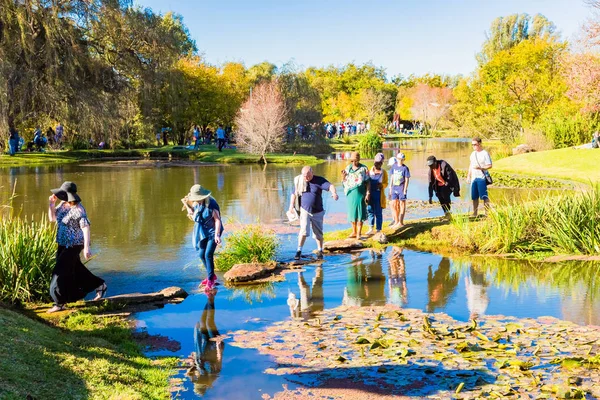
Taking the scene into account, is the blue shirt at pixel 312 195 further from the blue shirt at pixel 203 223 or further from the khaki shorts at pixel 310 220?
the blue shirt at pixel 203 223

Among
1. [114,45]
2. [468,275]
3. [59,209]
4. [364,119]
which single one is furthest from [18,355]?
[364,119]

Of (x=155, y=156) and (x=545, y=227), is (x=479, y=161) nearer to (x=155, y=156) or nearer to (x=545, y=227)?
(x=545, y=227)

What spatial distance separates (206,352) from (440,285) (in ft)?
15.2

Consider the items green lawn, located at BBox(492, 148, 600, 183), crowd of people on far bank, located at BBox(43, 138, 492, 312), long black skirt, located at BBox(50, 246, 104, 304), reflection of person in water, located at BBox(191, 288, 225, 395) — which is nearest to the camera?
reflection of person in water, located at BBox(191, 288, 225, 395)

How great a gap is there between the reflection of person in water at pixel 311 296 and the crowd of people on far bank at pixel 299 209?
1381 millimetres

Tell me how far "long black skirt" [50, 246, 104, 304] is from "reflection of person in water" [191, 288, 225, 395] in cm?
192

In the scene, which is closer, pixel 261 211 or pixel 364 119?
pixel 261 211

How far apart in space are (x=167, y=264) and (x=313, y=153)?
36.6 meters

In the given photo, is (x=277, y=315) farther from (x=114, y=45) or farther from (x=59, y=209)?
(x=114, y=45)

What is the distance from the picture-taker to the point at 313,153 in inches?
1949

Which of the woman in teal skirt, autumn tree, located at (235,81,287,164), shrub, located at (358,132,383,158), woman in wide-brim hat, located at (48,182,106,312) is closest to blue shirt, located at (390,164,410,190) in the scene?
the woman in teal skirt

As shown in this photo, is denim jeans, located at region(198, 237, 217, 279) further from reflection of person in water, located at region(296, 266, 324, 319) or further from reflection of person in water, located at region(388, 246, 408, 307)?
A: reflection of person in water, located at region(388, 246, 408, 307)

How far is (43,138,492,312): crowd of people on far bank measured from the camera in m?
9.71

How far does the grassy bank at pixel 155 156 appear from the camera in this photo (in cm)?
4053
